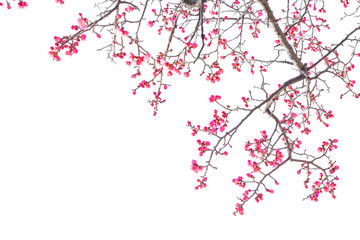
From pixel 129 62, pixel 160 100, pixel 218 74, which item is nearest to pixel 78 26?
pixel 129 62

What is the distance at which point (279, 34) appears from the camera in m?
3.58

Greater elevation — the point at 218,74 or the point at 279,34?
the point at 279,34

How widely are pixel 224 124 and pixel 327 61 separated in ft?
7.37

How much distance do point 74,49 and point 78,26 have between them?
0.25m

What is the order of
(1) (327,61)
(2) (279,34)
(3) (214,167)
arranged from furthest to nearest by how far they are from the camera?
1. (1) (327,61)
2. (2) (279,34)
3. (3) (214,167)

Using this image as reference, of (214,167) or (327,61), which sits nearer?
(214,167)

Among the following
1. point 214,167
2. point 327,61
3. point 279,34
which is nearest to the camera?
point 214,167

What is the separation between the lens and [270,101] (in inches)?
127

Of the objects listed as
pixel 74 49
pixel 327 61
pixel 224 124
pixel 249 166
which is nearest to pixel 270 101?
pixel 224 124

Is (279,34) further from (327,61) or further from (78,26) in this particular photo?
(78,26)

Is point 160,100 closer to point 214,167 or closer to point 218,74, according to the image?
point 218,74

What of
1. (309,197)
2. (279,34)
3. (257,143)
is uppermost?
(279,34)

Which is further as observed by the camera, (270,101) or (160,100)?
(160,100)

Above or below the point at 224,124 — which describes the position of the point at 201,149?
below
